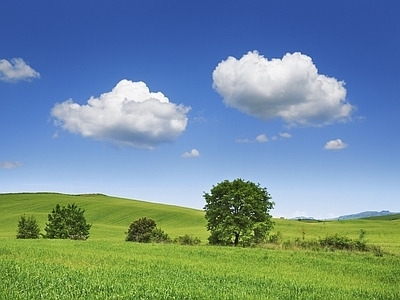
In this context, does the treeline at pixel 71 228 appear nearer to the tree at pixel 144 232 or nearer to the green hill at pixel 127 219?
the tree at pixel 144 232

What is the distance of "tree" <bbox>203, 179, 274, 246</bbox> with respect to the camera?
4294cm

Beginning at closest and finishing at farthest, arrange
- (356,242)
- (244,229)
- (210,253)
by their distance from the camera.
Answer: (210,253)
(356,242)
(244,229)

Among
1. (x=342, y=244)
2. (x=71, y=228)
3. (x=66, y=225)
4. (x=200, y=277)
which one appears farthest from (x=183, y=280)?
(x=66, y=225)

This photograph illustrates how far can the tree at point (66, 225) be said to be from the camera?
187 ft

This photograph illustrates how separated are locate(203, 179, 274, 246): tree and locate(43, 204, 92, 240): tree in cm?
2263

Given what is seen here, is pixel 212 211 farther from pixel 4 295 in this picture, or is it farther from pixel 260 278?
pixel 4 295

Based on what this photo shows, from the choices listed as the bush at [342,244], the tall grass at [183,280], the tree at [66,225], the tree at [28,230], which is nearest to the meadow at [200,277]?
the tall grass at [183,280]

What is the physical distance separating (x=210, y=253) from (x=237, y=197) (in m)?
13.3

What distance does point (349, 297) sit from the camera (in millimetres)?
14758

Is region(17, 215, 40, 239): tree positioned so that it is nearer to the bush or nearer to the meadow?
the meadow

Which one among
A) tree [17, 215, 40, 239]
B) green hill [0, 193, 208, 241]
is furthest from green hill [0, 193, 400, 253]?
A: tree [17, 215, 40, 239]

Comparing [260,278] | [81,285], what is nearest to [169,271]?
[260,278]

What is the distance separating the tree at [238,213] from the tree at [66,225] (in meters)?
22.6

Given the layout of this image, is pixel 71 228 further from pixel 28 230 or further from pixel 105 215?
pixel 105 215
